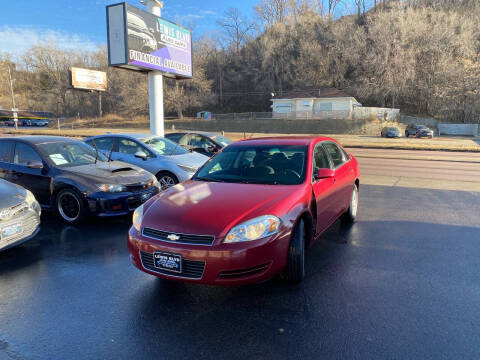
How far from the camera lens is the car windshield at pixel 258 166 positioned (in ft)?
14.3

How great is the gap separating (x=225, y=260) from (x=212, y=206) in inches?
25.5

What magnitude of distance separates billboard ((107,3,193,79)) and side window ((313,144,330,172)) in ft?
48.0

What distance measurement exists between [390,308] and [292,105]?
5357 centimetres

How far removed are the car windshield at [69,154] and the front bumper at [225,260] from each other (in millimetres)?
4072

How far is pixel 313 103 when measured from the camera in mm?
53812

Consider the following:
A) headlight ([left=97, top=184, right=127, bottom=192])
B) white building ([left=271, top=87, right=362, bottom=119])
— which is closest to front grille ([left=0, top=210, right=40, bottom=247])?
headlight ([left=97, top=184, right=127, bottom=192])

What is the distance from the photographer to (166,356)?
267 centimetres

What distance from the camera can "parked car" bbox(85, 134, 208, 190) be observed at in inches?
326

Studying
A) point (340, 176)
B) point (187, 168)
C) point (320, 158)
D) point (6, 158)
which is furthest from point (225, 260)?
point (6, 158)

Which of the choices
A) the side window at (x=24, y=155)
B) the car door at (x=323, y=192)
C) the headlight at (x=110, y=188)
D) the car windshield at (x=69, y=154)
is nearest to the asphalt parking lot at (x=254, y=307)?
the car door at (x=323, y=192)

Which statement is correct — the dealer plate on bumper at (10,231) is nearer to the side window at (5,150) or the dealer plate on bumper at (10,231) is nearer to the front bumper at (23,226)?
the front bumper at (23,226)

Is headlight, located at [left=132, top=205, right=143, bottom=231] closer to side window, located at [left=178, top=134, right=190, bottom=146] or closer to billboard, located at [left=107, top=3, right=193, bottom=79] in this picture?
side window, located at [left=178, top=134, right=190, bottom=146]

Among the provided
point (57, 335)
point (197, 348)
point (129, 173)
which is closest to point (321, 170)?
point (197, 348)

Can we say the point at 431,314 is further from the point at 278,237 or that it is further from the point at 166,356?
the point at 166,356
